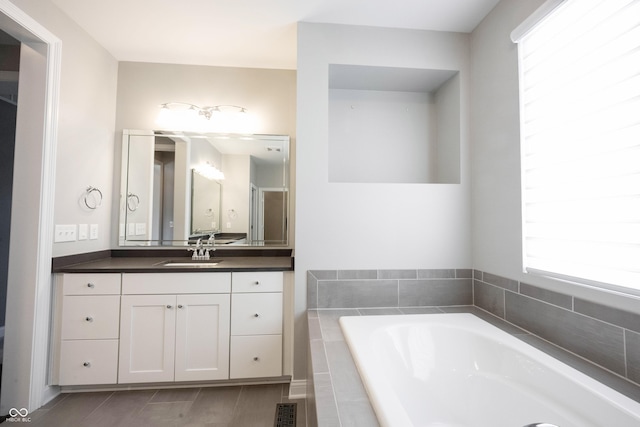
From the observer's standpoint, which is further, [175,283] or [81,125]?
[81,125]

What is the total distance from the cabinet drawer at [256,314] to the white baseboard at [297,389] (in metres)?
0.35

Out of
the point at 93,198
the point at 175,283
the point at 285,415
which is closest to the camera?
the point at 285,415

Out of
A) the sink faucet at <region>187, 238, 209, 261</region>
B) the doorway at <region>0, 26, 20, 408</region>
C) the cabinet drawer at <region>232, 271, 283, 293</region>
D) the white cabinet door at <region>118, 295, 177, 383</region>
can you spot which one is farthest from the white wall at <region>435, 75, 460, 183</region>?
the doorway at <region>0, 26, 20, 408</region>

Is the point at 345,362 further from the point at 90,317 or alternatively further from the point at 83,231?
Result: the point at 83,231

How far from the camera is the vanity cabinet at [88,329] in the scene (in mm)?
1877

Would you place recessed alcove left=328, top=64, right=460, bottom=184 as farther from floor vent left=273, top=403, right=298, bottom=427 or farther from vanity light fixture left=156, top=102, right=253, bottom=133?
floor vent left=273, top=403, right=298, bottom=427

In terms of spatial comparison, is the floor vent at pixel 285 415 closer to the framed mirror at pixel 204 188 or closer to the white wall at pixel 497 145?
the framed mirror at pixel 204 188

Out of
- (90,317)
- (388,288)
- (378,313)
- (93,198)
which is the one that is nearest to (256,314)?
(378,313)

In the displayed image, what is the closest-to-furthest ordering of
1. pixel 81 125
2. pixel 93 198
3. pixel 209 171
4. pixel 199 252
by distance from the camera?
pixel 81 125 < pixel 93 198 < pixel 199 252 < pixel 209 171

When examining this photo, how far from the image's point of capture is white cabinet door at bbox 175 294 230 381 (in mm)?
1947

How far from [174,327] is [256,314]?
0.56 meters

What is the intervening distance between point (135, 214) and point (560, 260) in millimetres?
3020

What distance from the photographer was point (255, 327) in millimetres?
1995

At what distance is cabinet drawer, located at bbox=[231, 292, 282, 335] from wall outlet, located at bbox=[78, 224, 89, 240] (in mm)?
1259
